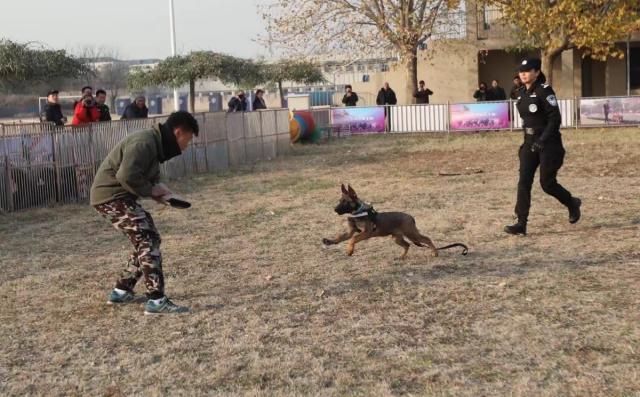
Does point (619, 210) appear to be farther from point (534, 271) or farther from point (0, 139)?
point (0, 139)

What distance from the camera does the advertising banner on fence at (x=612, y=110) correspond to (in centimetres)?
2225

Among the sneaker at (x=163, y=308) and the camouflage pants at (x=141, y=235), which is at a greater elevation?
the camouflage pants at (x=141, y=235)

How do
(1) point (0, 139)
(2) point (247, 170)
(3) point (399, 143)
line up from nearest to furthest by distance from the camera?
(1) point (0, 139), (2) point (247, 170), (3) point (399, 143)

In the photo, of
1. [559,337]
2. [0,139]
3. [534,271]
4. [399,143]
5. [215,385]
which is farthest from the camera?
[399,143]

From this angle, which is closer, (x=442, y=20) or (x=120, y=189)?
(x=120, y=189)

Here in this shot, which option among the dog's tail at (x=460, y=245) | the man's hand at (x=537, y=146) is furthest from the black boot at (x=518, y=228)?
the dog's tail at (x=460, y=245)

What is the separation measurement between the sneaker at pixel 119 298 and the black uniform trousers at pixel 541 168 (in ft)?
13.5

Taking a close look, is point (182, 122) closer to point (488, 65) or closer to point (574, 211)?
point (574, 211)

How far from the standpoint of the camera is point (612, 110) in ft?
A: 73.5

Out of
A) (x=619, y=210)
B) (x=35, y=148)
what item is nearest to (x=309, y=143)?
(x=35, y=148)

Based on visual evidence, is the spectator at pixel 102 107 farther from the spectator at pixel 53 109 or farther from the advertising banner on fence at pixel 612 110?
the advertising banner on fence at pixel 612 110

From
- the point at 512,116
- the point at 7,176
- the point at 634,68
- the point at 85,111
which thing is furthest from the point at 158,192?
the point at 634,68

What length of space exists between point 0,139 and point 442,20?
20721 mm

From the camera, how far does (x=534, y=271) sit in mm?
6586
